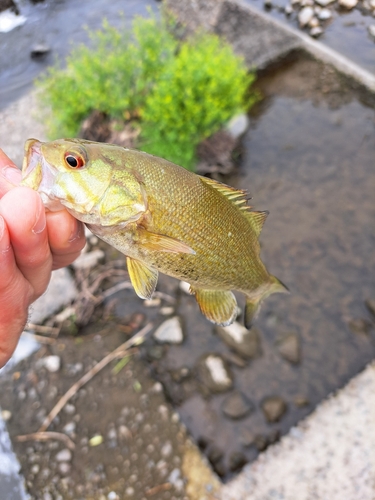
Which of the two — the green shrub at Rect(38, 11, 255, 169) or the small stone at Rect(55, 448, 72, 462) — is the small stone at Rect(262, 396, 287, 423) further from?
the green shrub at Rect(38, 11, 255, 169)

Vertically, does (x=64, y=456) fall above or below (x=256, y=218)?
below

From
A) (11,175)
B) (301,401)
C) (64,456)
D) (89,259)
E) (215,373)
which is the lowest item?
(301,401)

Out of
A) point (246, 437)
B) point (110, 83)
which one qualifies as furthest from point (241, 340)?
point (110, 83)

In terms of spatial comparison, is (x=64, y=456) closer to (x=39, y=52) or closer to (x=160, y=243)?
(x=160, y=243)

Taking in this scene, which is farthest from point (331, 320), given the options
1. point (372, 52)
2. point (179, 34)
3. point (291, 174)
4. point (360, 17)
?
point (360, 17)

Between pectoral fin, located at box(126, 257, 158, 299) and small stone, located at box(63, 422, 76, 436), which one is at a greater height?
pectoral fin, located at box(126, 257, 158, 299)

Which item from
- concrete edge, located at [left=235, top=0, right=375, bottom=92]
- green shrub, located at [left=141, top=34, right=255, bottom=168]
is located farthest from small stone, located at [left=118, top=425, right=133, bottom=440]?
concrete edge, located at [left=235, top=0, right=375, bottom=92]

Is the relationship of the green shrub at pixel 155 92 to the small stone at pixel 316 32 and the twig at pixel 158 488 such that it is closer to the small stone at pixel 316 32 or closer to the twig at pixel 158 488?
the small stone at pixel 316 32
